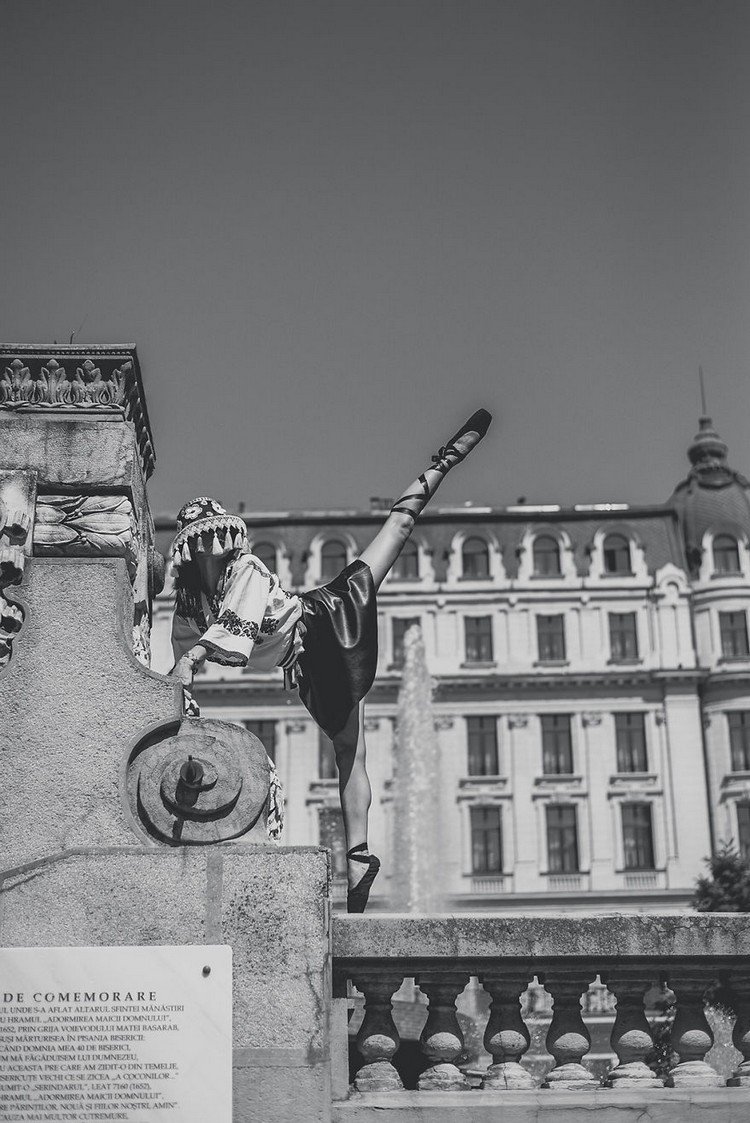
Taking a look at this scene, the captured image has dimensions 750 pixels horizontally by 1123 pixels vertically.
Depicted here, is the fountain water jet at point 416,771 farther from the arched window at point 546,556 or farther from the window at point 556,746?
the arched window at point 546,556

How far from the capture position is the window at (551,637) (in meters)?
56.8

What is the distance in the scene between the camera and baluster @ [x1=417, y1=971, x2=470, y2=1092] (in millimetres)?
5047

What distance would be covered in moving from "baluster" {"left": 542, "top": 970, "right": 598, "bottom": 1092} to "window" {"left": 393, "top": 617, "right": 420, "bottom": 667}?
51190 millimetres

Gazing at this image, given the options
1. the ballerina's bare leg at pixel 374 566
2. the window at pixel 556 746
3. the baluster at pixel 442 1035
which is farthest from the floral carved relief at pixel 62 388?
the window at pixel 556 746

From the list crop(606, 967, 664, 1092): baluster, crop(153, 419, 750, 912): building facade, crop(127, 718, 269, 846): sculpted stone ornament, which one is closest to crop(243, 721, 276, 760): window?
crop(153, 419, 750, 912): building facade

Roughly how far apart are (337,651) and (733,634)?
172ft

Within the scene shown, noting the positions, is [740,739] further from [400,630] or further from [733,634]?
[400,630]

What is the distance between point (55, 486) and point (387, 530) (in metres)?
1.59

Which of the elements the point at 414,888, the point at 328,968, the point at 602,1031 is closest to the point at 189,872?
the point at 328,968

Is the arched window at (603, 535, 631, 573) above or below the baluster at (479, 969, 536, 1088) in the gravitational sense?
above

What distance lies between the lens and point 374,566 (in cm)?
643

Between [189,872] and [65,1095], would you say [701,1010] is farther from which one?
[65,1095]

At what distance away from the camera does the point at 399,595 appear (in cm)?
5719

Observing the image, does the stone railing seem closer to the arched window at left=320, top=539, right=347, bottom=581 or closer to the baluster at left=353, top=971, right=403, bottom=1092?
the baluster at left=353, top=971, right=403, bottom=1092
